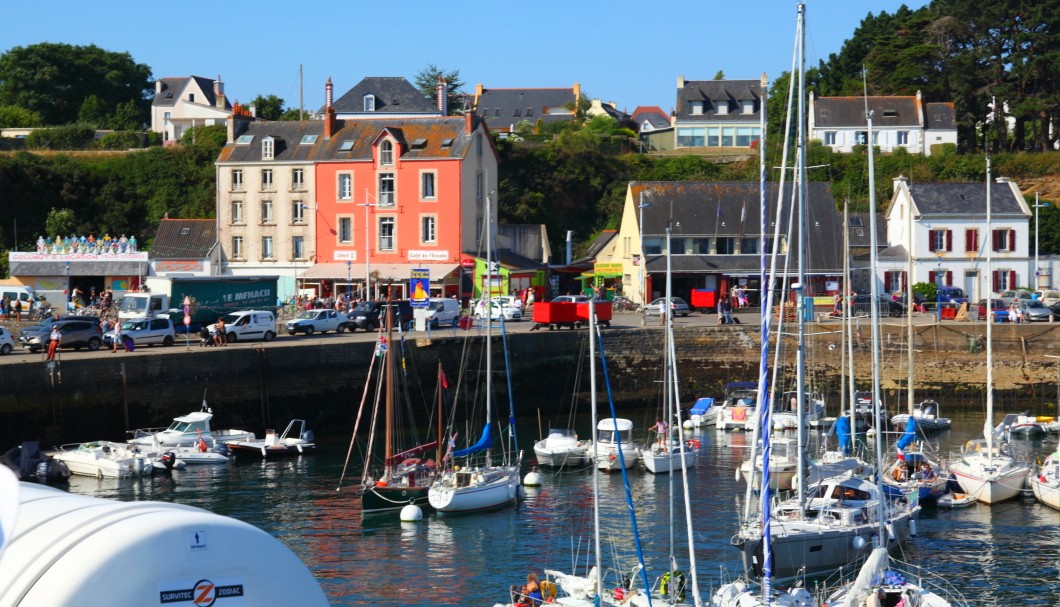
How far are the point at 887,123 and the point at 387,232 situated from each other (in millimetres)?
36376

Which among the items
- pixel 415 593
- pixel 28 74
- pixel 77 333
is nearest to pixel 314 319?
pixel 77 333

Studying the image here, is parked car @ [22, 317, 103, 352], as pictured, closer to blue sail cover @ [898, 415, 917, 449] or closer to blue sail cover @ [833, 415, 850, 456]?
blue sail cover @ [833, 415, 850, 456]

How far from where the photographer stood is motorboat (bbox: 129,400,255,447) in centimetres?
3784

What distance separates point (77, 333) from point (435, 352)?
41.3 ft

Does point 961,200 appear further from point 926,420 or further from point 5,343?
point 5,343

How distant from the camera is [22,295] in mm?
55156

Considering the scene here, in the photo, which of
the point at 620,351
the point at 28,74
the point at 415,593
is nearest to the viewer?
the point at 415,593

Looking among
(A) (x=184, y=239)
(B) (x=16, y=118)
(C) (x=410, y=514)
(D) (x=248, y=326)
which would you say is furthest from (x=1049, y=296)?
(B) (x=16, y=118)

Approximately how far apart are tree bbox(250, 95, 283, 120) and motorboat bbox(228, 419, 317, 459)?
190 feet

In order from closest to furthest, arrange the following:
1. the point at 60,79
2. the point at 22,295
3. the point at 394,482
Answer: the point at 394,482
the point at 22,295
the point at 60,79

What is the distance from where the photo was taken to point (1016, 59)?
270ft

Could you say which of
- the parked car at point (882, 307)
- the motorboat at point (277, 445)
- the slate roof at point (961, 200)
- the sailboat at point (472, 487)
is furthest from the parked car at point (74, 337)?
the slate roof at point (961, 200)

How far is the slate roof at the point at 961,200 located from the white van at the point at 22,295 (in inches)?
1654

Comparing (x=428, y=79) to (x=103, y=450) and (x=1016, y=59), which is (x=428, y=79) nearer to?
(x=1016, y=59)
